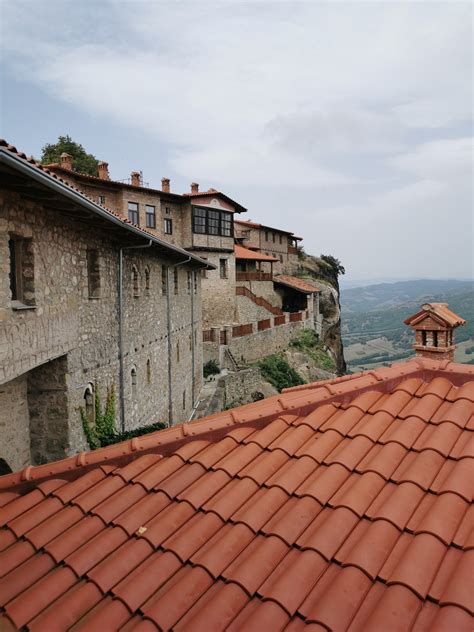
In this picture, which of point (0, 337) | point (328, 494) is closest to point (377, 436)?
point (328, 494)

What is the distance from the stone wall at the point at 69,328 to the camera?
5720 millimetres

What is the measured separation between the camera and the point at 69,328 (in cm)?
760

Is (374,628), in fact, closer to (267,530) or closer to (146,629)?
(267,530)

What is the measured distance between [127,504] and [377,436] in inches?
83.4

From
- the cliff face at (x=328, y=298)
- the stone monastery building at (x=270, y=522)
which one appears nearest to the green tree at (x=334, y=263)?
the cliff face at (x=328, y=298)

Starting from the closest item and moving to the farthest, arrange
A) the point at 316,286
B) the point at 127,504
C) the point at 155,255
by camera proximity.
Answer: the point at 127,504 → the point at 155,255 → the point at 316,286

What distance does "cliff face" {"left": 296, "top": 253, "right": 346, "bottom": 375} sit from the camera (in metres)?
44.2

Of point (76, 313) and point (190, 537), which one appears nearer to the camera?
point (190, 537)

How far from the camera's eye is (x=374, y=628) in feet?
6.88

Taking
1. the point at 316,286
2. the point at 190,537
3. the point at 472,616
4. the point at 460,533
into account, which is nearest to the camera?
the point at 472,616

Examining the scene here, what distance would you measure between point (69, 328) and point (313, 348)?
31.0m

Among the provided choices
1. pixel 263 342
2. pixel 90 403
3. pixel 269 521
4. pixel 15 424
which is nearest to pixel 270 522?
pixel 269 521

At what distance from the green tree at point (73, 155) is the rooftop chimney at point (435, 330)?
114 ft

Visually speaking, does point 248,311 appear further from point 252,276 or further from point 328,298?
point 328,298
